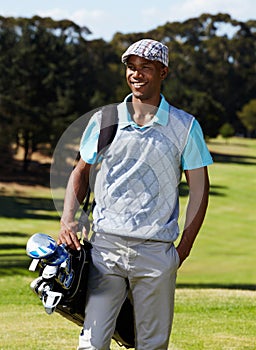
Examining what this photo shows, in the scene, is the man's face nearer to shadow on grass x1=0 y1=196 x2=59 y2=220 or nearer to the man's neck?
the man's neck

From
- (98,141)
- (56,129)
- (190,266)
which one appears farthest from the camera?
(56,129)

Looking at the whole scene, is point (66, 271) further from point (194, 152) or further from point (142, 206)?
point (194, 152)

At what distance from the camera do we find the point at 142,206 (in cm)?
394

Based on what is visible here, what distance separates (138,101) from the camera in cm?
407

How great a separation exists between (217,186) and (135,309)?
46.7 m

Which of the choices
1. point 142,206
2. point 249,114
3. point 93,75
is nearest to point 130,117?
Result: point 142,206

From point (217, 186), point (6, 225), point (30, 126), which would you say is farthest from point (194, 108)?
point (6, 225)

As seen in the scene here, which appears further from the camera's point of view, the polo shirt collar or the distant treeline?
the distant treeline

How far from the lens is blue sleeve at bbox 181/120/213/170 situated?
158 inches

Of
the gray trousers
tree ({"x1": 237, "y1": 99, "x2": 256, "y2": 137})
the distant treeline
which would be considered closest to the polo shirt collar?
the gray trousers

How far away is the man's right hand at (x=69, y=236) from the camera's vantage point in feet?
13.3

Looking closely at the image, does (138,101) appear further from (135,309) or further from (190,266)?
(190,266)

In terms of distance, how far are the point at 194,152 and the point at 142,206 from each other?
354 mm

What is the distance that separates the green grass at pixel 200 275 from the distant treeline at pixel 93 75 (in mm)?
4076
